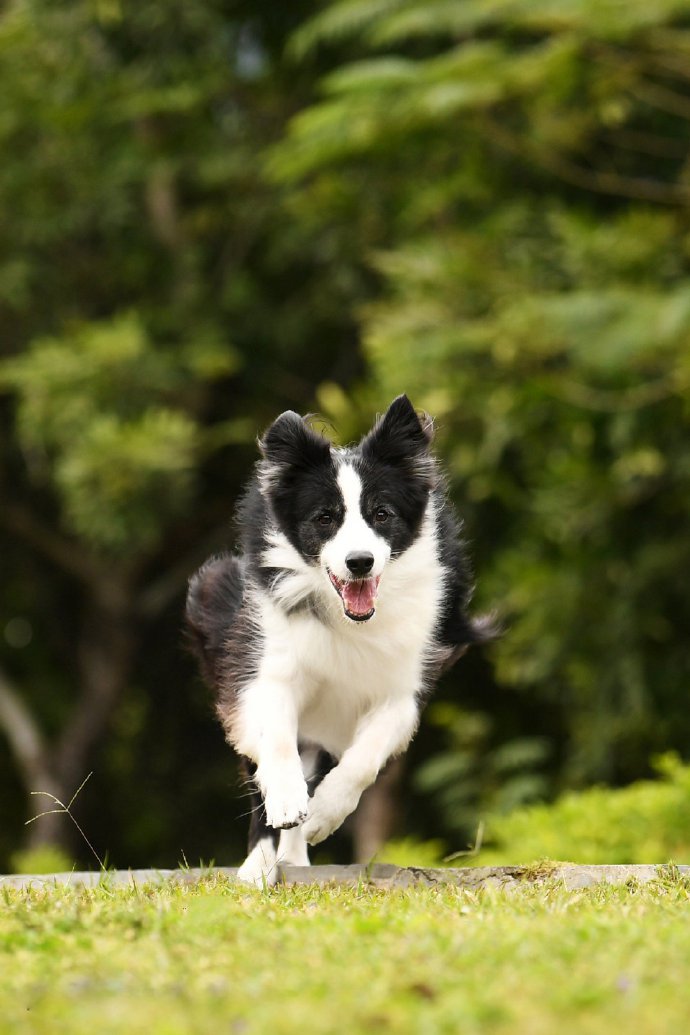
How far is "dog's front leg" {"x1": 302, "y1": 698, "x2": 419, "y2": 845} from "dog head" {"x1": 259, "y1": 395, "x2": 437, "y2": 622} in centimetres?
49

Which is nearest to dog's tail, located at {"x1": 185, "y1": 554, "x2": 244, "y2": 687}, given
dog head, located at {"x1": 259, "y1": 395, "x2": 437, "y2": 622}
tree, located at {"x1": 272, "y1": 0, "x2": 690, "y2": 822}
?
dog head, located at {"x1": 259, "y1": 395, "x2": 437, "y2": 622}

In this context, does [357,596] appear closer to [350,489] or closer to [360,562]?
[360,562]

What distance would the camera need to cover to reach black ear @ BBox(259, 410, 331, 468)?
6.12m

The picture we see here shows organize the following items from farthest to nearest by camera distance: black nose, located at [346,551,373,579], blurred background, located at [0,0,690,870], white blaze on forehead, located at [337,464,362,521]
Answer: blurred background, located at [0,0,690,870]
white blaze on forehead, located at [337,464,362,521]
black nose, located at [346,551,373,579]

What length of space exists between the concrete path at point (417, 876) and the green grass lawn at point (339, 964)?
68 cm

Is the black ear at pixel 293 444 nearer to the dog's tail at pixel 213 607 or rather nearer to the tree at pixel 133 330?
the dog's tail at pixel 213 607

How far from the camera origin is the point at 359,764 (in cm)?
598

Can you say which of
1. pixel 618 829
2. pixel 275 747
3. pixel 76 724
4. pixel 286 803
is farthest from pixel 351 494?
pixel 76 724

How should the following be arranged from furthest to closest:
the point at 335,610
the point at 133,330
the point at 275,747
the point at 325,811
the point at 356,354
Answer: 1. the point at 356,354
2. the point at 133,330
3. the point at 335,610
4. the point at 275,747
5. the point at 325,811

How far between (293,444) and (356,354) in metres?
14.0

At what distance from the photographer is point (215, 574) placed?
23.4 feet

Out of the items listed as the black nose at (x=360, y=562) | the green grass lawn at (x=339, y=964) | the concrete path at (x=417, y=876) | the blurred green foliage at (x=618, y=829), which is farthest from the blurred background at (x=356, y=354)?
the green grass lawn at (x=339, y=964)

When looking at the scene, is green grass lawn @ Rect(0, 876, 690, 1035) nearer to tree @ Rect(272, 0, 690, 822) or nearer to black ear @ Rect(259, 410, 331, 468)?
black ear @ Rect(259, 410, 331, 468)

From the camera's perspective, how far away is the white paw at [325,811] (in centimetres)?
584
